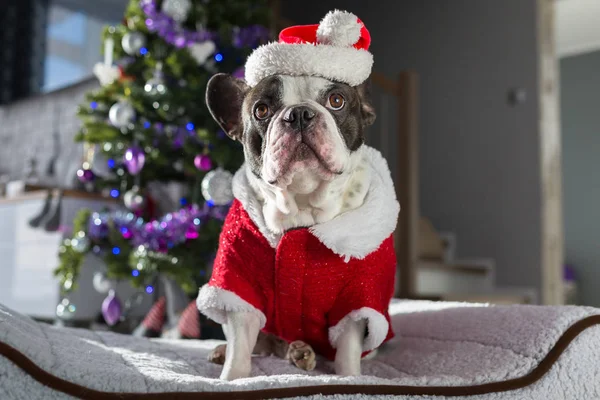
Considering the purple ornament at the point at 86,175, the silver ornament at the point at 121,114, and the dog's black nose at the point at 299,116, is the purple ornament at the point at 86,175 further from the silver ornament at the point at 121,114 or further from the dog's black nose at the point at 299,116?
the dog's black nose at the point at 299,116

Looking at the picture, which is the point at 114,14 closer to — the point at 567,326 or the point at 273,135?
the point at 273,135

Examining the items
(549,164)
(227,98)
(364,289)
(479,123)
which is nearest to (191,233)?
(227,98)

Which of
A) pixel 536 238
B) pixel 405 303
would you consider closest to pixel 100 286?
pixel 405 303

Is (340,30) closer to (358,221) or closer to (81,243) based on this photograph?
(358,221)

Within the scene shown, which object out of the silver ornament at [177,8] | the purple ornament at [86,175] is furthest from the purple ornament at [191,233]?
the silver ornament at [177,8]

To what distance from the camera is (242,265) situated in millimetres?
1057

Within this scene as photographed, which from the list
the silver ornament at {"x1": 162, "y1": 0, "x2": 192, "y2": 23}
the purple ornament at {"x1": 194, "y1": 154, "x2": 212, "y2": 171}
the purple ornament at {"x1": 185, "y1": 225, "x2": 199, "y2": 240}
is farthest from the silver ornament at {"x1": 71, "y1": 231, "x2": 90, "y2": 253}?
the silver ornament at {"x1": 162, "y1": 0, "x2": 192, "y2": 23}

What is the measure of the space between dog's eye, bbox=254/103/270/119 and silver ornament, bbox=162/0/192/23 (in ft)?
4.73

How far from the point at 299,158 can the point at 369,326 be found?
0.31 meters

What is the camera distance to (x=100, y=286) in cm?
247

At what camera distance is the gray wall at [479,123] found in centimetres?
384

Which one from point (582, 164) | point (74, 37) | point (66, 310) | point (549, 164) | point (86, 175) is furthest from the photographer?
point (582, 164)

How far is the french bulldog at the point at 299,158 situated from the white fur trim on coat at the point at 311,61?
0.01m

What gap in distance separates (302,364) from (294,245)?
215 mm
